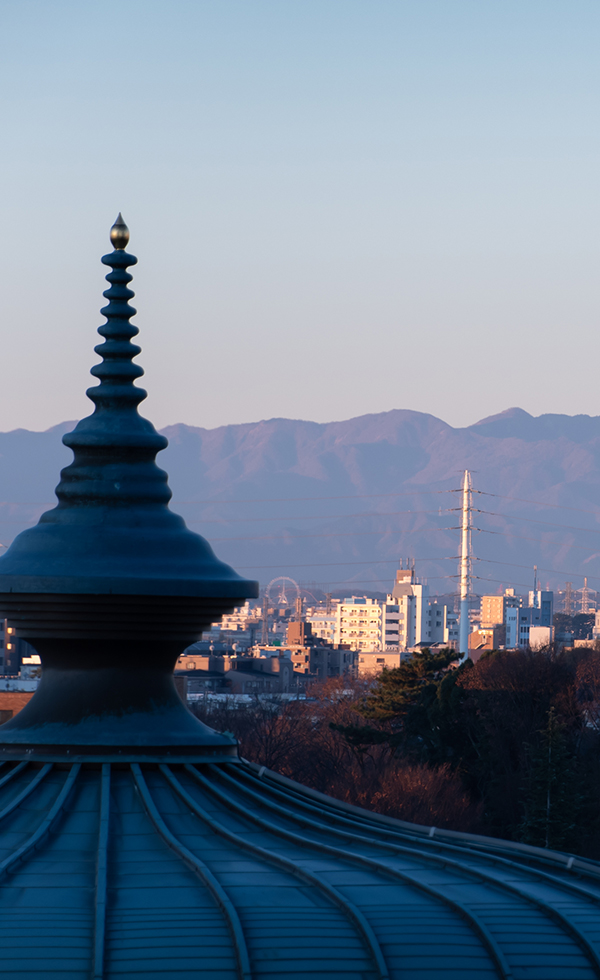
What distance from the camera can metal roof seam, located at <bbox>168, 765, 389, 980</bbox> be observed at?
7113 millimetres

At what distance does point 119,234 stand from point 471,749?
66941mm

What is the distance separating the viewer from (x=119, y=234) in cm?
977

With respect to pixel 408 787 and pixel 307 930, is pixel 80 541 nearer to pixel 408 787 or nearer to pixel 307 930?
pixel 307 930

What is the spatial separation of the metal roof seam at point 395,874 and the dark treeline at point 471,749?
5125cm

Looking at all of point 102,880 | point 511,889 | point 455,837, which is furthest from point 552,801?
point 102,880

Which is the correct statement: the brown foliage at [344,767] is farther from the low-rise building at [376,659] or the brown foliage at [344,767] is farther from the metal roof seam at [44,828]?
the low-rise building at [376,659]

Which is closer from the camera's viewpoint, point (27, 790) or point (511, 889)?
point (511, 889)

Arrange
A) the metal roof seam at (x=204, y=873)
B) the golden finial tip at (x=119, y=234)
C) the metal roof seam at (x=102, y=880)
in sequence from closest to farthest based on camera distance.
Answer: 1. the metal roof seam at (x=102, y=880)
2. the metal roof seam at (x=204, y=873)
3. the golden finial tip at (x=119, y=234)

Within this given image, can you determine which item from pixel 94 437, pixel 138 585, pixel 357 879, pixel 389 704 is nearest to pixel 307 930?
pixel 357 879

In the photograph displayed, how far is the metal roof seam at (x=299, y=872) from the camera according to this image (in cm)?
711

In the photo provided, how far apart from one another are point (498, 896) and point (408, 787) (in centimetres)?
5670

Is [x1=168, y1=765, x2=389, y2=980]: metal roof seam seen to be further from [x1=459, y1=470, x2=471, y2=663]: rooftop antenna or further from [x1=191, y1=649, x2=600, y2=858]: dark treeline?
[x1=459, y1=470, x2=471, y2=663]: rooftop antenna

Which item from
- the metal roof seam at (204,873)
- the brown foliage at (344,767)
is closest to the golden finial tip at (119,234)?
the metal roof seam at (204,873)

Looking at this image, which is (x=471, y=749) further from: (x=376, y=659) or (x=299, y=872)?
(x=376, y=659)
